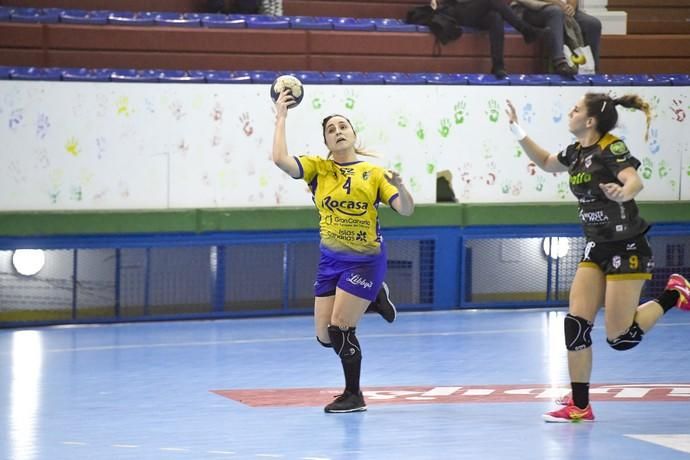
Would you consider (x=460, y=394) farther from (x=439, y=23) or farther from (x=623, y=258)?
(x=439, y=23)

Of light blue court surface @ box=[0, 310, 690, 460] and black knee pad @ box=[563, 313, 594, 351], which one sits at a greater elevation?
black knee pad @ box=[563, 313, 594, 351]

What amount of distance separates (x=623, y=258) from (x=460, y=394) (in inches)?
78.0

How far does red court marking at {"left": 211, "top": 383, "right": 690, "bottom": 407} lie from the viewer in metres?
9.25

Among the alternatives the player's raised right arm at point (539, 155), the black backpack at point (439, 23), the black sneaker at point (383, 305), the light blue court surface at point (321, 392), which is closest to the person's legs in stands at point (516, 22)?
the black backpack at point (439, 23)

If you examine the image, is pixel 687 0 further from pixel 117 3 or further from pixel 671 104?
pixel 117 3

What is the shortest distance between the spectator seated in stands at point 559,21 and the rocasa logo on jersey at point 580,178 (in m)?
7.79

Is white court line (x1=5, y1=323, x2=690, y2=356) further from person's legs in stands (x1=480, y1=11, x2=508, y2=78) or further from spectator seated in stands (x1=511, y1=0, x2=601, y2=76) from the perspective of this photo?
→ spectator seated in stands (x1=511, y1=0, x2=601, y2=76)

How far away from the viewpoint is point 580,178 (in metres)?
8.20

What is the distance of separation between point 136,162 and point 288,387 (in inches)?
170

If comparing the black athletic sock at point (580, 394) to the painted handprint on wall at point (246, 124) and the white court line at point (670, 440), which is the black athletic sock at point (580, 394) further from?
the painted handprint on wall at point (246, 124)

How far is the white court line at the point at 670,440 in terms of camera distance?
24.6ft

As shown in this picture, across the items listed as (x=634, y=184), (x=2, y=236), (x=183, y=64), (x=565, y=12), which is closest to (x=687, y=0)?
(x=565, y=12)

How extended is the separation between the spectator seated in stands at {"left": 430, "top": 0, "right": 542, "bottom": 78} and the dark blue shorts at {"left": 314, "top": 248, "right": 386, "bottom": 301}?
682cm

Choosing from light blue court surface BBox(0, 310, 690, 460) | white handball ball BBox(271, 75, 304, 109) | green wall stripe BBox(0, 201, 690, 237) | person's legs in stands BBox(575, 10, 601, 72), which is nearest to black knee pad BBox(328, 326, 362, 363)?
light blue court surface BBox(0, 310, 690, 460)
